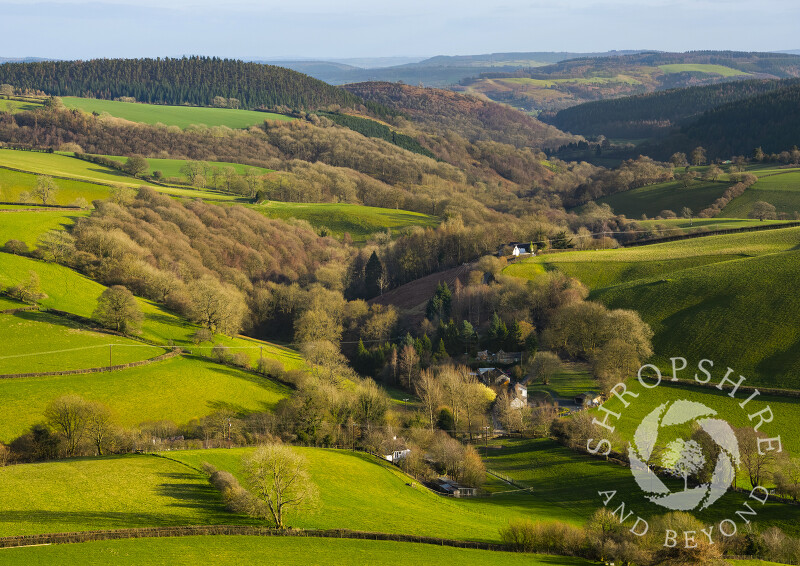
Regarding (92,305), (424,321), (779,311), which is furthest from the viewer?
(424,321)

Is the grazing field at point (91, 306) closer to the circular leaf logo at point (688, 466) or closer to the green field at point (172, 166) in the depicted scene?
the circular leaf logo at point (688, 466)

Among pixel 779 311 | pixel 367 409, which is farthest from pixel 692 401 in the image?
pixel 367 409

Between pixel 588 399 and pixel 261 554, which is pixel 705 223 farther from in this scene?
pixel 261 554

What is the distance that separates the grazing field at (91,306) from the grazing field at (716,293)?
36.6 metres

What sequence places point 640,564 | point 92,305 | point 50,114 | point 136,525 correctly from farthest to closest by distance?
point 50,114, point 92,305, point 136,525, point 640,564

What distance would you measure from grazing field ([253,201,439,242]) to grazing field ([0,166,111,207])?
29380mm

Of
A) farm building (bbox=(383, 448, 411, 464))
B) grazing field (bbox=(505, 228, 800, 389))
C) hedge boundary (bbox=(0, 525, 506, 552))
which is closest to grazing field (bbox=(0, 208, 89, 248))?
farm building (bbox=(383, 448, 411, 464))

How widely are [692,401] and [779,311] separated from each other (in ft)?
52.0

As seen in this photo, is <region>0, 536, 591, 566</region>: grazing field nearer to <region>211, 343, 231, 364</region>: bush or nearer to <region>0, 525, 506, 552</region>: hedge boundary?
<region>0, 525, 506, 552</region>: hedge boundary

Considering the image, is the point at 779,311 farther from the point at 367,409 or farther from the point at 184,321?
the point at 184,321

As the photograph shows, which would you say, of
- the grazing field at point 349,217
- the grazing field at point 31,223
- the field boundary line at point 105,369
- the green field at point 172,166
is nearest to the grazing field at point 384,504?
the field boundary line at point 105,369

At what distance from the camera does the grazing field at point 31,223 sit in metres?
87.1

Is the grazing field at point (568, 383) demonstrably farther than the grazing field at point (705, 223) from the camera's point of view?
No

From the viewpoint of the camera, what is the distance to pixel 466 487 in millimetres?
49719
